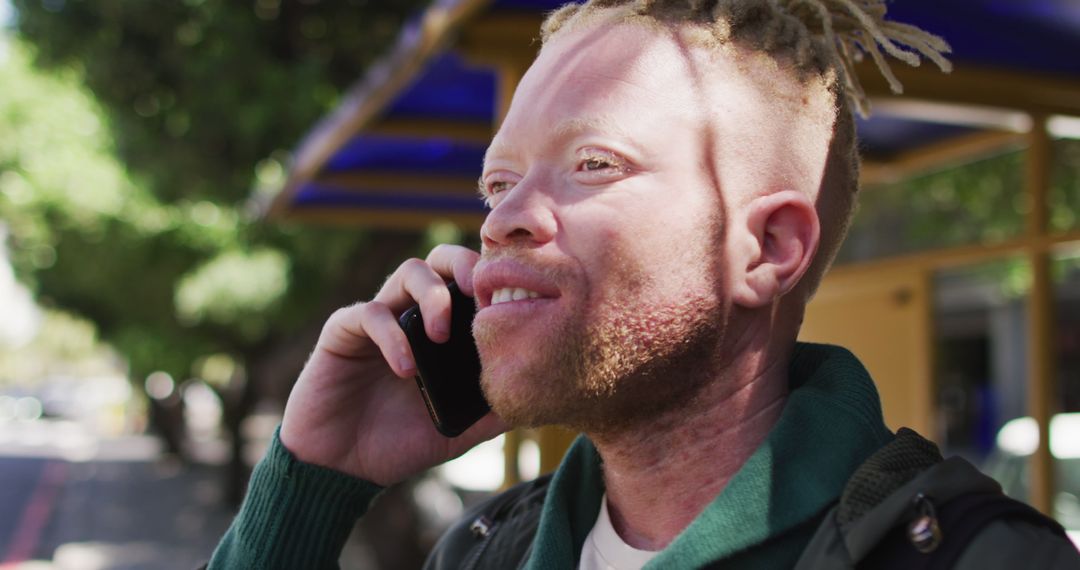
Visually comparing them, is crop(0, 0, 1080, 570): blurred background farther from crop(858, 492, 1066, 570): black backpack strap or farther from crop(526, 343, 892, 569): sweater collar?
crop(858, 492, 1066, 570): black backpack strap

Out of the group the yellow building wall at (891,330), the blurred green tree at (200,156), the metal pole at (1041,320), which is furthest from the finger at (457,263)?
the blurred green tree at (200,156)

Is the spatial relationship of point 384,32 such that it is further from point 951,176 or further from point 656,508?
point 656,508

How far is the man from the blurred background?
1.41 m

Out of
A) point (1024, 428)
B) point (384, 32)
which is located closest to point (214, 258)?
point (384, 32)

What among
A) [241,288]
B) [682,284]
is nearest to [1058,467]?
[682,284]

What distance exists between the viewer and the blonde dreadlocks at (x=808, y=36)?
1.60 metres

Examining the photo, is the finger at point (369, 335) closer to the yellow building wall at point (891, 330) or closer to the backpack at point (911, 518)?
the backpack at point (911, 518)

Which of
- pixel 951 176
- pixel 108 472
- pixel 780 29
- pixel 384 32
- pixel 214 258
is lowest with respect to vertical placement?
pixel 108 472

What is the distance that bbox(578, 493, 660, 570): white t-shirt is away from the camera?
156cm

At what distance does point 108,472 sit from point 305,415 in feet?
81.9

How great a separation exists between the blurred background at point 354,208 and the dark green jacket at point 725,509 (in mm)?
1462

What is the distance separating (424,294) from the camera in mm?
1808

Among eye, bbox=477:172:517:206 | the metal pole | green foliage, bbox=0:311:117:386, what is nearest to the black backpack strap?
eye, bbox=477:172:517:206

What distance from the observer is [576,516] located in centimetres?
172
